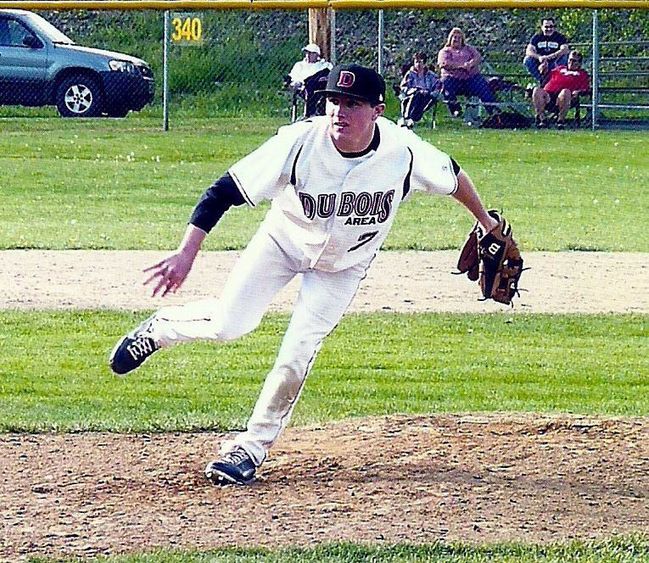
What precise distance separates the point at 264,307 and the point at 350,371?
2772 mm

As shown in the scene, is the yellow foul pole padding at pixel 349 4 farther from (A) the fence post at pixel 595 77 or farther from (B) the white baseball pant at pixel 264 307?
(A) the fence post at pixel 595 77

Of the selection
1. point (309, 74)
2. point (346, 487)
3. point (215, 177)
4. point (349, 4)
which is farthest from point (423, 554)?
point (215, 177)

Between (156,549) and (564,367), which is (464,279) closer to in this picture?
(564,367)

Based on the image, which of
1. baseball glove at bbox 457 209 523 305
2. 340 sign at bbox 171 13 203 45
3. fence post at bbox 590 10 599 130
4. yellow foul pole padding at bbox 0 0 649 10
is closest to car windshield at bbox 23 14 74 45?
340 sign at bbox 171 13 203 45

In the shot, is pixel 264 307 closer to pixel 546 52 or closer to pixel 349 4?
pixel 349 4

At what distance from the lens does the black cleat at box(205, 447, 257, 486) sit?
540cm

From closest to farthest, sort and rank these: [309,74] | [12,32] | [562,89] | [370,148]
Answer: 1. [370,148]
2. [309,74]
3. [12,32]
4. [562,89]

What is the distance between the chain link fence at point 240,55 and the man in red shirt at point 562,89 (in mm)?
375

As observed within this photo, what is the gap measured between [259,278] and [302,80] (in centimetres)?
1327

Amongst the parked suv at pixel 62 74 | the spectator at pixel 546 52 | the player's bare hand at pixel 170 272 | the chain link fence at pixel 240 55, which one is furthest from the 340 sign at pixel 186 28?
the player's bare hand at pixel 170 272

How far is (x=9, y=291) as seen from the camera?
10.5 meters

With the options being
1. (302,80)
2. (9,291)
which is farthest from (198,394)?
(302,80)

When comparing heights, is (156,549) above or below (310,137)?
below

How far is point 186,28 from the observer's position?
22766 millimetres
